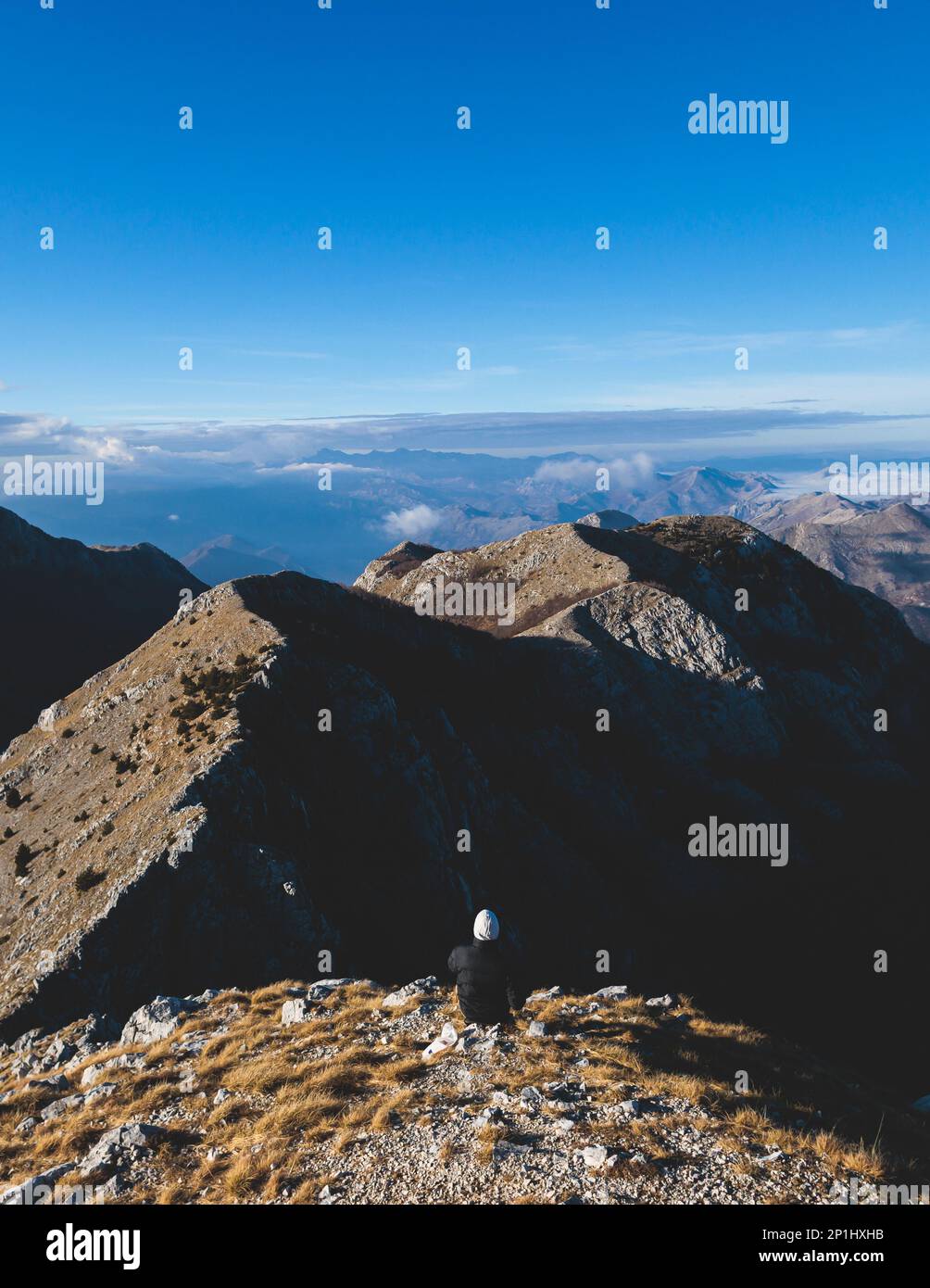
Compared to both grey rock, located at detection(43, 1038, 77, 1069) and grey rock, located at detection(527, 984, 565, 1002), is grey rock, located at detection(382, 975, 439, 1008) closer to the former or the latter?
grey rock, located at detection(527, 984, 565, 1002)

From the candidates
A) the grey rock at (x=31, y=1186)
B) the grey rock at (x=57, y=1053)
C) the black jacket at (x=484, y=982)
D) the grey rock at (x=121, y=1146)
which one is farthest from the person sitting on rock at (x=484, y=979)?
the grey rock at (x=57, y=1053)

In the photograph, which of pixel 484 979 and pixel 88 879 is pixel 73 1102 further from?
pixel 88 879

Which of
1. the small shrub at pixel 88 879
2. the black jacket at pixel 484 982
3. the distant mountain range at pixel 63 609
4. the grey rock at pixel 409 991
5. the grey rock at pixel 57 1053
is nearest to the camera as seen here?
the black jacket at pixel 484 982

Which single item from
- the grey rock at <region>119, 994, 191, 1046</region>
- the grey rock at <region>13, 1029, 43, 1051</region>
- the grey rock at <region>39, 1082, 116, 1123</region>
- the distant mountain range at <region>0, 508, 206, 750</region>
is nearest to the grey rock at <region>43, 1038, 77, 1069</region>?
the grey rock at <region>119, 994, 191, 1046</region>

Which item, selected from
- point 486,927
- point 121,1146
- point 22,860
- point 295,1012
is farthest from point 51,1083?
point 22,860

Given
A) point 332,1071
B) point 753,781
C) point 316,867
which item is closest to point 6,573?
point 316,867

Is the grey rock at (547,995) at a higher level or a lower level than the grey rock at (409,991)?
lower

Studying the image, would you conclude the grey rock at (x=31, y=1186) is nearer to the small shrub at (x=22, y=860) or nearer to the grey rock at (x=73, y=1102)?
the grey rock at (x=73, y=1102)
